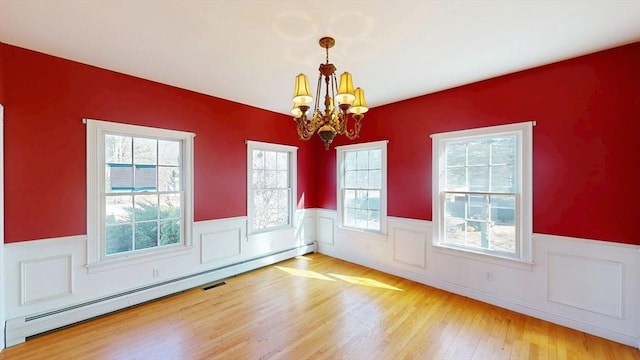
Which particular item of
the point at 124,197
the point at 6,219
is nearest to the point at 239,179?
the point at 124,197

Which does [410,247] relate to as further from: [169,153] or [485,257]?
[169,153]

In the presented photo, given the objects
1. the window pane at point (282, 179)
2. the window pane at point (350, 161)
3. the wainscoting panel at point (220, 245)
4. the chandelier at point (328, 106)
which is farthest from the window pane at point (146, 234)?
the window pane at point (350, 161)

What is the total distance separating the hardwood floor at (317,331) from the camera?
2260 mm

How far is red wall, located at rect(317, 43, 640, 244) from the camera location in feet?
7.94

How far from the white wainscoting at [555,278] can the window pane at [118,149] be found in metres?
3.74

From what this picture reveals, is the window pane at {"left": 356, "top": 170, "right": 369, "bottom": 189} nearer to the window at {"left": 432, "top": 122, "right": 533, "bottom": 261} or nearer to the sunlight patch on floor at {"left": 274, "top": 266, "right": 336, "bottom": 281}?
the window at {"left": 432, "top": 122, "right": 533, "bottom": 261}

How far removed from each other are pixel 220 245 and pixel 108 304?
4.50 ft

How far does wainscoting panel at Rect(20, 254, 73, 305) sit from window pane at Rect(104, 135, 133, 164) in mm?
1076

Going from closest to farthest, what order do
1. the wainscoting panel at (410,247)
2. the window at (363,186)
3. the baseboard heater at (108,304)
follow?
the baseboard heater at (108,304) → the wainscoting panel at (410,247) → the window at (363,186)

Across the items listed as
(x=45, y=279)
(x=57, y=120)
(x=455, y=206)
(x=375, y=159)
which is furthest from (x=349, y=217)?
(x=57, y=120)

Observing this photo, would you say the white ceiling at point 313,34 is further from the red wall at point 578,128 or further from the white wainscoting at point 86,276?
→ the white wainscoting at point 86,276

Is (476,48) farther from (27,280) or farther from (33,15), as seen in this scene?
(27,280)

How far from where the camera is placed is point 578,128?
2.64 metres

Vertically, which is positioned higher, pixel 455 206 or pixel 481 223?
pixel 455 206
